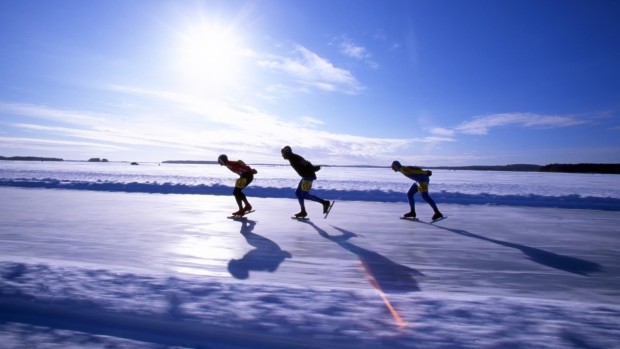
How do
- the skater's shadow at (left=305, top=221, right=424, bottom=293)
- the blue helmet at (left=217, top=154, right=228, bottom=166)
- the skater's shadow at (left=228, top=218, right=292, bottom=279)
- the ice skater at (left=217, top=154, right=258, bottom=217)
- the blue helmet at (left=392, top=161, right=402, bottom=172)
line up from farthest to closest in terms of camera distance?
the ice skater at (left=217, top=154, right=258, bottom=217) < the blue helmet at (left=217, top=154, right=228, bottom=166) < the blue helmet at (left=392, top=161, right=402, bottom=172) < the skater's shadow at (left=228, top=218, right=292, bottom=279) < the skater's shadow at (left=305, top=221, right=424, bottom=293)

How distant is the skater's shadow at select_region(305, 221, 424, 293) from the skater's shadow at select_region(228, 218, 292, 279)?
946 mm

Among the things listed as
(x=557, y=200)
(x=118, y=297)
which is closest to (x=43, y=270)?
(x=118, y=297)

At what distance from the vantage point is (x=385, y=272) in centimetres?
356

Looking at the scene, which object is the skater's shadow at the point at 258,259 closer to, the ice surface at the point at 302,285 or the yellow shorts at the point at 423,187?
the ice surface at the point at 302,285

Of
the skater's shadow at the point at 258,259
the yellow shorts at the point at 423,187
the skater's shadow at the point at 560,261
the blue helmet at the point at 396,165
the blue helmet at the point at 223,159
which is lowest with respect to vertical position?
the skater's shadow at the point at 560,261

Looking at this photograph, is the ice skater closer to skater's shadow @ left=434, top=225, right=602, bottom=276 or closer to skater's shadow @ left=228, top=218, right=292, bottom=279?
skater's shadow @ left=228, top=218, right=292, bottom=279

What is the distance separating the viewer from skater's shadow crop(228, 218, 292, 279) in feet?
11.7

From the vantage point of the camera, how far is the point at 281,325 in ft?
6.97

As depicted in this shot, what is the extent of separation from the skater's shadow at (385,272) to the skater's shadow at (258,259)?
946 millimetres

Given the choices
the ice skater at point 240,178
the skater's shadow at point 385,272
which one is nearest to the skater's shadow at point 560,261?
the skater's shadow at point 385,272

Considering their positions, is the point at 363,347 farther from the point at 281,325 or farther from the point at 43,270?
the point at 43,270

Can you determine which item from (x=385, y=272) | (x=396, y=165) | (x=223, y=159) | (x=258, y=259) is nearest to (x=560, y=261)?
(x=385, y=272)

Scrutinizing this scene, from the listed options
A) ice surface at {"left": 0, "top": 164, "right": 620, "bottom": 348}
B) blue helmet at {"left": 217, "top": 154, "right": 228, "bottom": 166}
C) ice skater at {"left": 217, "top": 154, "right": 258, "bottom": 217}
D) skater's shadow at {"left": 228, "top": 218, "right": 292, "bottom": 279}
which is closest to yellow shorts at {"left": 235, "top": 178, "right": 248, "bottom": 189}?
ice skater at {"left": 217, "top": 154, "right": 258, "bottom": 217}

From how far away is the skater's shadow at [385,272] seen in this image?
3096 mm
